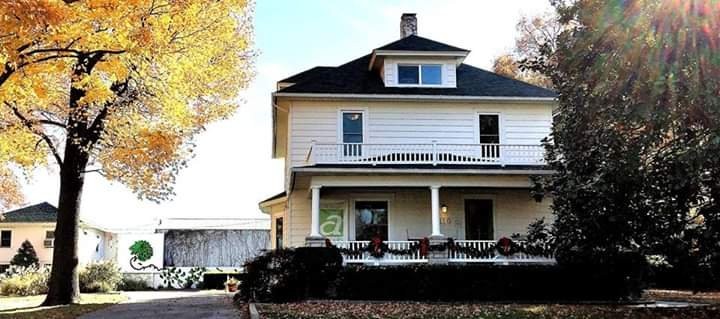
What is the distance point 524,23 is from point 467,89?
18609mm

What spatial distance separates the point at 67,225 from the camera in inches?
715

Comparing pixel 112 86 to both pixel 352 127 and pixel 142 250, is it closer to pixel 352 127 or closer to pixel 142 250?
pixel 352 127

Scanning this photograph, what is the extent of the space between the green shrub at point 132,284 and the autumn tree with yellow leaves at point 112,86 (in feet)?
24.1

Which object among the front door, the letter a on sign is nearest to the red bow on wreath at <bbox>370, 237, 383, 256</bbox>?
the letter a on sign

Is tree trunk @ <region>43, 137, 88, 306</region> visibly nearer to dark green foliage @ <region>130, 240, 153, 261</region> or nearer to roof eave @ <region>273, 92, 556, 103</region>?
roof eave @ <region>273, 92, 556, 103</region>

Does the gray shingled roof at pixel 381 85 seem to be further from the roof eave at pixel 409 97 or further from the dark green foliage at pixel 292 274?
the dark green foliage at pixel 292 274

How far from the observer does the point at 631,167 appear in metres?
11.8

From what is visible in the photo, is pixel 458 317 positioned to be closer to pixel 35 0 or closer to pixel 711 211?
pixel 711 211

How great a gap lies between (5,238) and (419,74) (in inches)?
1035

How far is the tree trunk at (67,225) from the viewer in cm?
1808

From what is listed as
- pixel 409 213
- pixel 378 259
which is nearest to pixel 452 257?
pixel 378 259

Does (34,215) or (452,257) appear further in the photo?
(34,215)

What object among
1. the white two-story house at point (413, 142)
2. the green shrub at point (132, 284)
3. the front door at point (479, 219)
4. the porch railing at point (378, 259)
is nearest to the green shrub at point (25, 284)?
the green shrub at point (132, 284)

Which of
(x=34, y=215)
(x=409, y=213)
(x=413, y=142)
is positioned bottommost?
(x=409, y=213)
